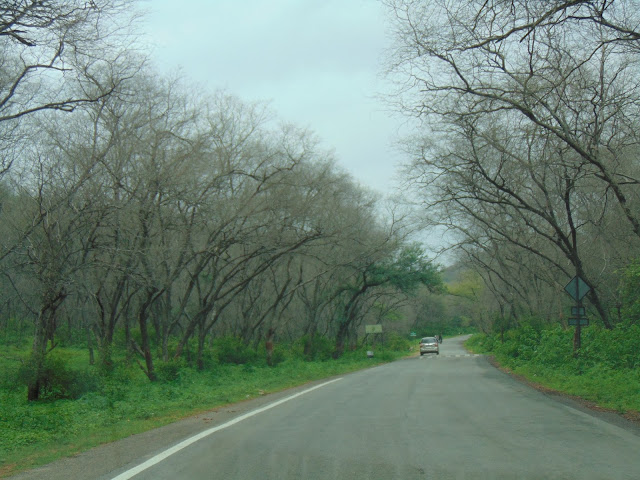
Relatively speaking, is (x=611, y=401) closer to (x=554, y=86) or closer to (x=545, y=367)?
(x=554, y=86)

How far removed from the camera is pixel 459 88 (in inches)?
612

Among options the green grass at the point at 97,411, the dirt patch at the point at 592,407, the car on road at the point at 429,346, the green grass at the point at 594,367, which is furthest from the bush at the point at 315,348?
the dirt patch at the point at 592,407

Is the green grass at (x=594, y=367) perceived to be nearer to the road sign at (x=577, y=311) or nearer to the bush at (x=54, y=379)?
the road sign at (x=577, y=311)

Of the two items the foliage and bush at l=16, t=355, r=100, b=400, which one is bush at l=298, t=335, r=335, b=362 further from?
the foliage

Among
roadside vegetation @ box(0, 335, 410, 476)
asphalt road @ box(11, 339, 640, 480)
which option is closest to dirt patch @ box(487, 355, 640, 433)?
asphalt road @ box(11, 339, 640, 480)

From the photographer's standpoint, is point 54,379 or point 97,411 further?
point 54,379

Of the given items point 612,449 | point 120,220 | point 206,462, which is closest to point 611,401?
point 612,449

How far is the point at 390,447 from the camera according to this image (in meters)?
8.27

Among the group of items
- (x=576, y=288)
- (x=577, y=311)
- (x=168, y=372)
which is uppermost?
(x=576, y=288)

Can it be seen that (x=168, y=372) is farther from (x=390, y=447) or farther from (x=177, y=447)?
(x=390, y=447)

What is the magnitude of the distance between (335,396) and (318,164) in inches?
600

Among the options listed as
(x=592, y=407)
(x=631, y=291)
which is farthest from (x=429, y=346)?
(x=592, y=407)

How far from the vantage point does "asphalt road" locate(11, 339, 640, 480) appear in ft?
22.8

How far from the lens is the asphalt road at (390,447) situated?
694cm
